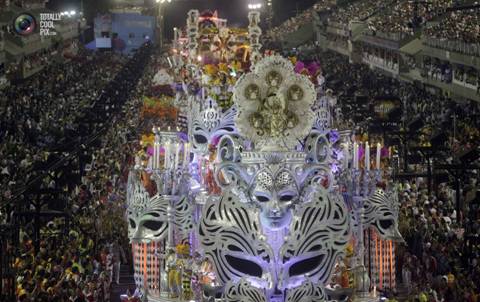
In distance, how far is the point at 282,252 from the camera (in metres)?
12.1

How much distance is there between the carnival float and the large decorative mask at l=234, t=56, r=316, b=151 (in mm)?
11

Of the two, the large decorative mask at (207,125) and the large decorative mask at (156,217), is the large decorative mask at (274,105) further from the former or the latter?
the large decorative mask at (207,125)

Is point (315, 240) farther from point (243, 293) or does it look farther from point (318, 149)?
point (318, 149)

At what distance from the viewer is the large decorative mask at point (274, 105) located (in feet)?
42.2

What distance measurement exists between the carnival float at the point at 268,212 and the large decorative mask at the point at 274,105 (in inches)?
0.4

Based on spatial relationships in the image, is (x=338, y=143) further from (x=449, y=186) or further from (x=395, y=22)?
(x=395, y=22)

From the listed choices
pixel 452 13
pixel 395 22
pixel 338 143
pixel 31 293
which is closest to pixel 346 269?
pixel 338 143

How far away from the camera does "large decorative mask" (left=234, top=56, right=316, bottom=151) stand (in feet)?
42.2

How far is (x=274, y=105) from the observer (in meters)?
12.8
